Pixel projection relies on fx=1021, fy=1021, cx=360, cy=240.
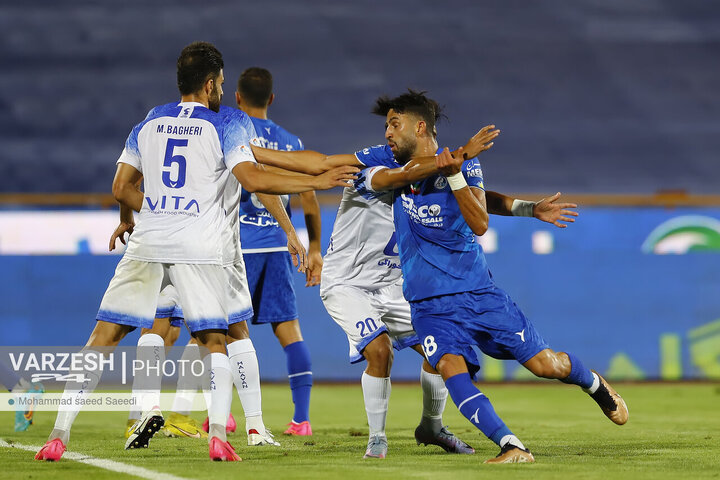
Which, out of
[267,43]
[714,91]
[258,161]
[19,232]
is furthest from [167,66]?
[258,161]

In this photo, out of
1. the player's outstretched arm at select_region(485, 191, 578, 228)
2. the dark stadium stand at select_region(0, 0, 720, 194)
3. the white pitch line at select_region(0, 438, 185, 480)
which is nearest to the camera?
the white pitch line at select_region(0, 438, 185, 480)

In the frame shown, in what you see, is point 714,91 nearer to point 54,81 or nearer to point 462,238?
point 54,81

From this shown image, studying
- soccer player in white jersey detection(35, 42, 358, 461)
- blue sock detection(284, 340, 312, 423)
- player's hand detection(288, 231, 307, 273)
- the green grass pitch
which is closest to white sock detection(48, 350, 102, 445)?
soccer player in white jersey detection(35, 42, 358, 461)

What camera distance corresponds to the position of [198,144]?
5.11m

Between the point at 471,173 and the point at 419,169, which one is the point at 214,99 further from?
the point at 471,173

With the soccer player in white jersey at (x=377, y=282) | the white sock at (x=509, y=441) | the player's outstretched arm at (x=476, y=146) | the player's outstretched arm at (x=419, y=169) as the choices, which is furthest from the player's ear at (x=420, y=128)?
the white sock at (x=509, y=441)

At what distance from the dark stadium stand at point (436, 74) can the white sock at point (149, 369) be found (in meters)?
9.81

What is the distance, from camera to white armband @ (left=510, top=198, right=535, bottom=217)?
18.3 feet

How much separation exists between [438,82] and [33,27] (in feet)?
22.1

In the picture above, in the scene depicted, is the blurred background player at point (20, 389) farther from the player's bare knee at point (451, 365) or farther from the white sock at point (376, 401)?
the player's bare knee at point (451, 365)

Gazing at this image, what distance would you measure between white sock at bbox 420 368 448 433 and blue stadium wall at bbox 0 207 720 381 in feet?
19.3

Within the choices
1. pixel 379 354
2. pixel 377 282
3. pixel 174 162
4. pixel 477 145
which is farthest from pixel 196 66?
pixel 379 354

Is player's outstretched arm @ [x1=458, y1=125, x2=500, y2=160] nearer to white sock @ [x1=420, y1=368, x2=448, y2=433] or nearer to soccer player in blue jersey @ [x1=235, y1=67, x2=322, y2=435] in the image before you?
white sock @ [x1=420, y1=368, x2=448, y2=433]

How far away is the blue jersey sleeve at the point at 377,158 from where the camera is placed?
18.5 feet
